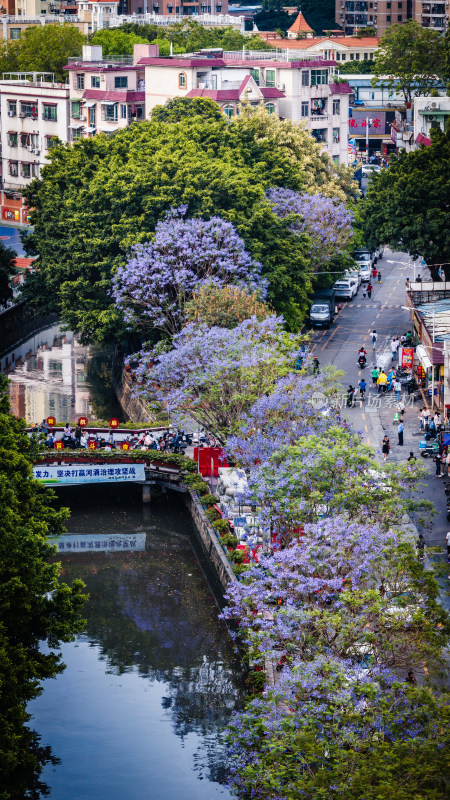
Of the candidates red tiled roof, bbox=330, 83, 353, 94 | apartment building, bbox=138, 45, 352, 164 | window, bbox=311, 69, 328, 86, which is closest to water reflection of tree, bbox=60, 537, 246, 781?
apartment building, bbox=138, 45, 352, 164

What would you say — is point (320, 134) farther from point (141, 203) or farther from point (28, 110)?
point (141, 203)

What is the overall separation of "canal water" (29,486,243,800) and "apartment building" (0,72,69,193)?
2889 inches

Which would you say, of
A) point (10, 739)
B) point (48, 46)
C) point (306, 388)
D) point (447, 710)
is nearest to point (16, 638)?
point (10, 739)

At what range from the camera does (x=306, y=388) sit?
59.6 metres

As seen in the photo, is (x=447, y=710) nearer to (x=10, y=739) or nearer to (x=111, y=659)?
(x=10, y=739)

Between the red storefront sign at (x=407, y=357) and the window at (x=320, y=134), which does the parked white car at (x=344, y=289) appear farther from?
the red storefront sign at (x=407, y=357)

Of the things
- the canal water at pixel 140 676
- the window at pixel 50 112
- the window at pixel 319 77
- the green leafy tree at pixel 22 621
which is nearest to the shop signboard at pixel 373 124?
the window at pixel 50 112

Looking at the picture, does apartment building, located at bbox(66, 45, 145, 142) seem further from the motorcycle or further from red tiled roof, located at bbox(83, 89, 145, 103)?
the motorcycle

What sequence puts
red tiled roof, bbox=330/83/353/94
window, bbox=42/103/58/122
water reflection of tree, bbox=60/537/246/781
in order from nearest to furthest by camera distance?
water reflection of tree, bbox=60/537/246/781, red tiled roof, bbox=330/83/353/94, window, bbox=42/103/58/122

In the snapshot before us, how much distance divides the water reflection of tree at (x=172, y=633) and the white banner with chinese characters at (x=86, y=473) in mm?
4822

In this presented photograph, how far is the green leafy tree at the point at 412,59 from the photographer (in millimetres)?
148750

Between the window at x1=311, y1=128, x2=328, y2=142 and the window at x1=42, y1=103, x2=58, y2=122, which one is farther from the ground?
the window at x1=42, y1=103, x2=58, y2=122

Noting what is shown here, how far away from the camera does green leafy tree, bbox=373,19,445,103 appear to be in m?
149

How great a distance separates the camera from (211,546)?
62.2 m
